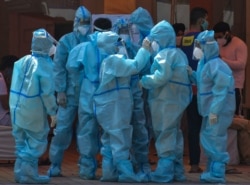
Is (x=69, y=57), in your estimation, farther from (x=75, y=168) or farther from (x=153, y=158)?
(x=153, y=158)

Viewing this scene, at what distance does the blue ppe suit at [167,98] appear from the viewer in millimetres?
9922

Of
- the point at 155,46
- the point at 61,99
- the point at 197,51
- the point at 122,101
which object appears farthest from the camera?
the point at 61,99

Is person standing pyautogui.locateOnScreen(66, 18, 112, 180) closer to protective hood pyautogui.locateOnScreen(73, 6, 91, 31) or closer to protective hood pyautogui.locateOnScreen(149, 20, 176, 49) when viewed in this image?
protective hood pyautogui.locateOnScreen(73, 6, 91, 31)

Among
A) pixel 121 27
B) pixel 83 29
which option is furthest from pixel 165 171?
pixel 83 29

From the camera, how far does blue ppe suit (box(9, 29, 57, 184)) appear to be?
9664mm

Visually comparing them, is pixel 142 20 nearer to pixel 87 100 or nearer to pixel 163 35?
pixel 163 35

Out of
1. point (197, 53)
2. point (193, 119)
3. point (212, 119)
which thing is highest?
point (197, 53)

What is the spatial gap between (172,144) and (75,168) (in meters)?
1.93

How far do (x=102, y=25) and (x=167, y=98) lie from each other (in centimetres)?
148

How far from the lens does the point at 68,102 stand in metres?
10.5

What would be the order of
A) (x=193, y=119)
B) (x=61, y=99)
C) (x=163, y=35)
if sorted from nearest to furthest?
(x=163, y=35), (x=61, y=99), (x=193, y=119)

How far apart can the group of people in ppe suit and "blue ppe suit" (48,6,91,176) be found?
0.6 inches

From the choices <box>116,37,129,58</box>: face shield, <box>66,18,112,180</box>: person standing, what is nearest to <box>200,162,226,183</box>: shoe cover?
<box>66,18,112,180</box>: person standing

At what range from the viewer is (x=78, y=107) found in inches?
409
